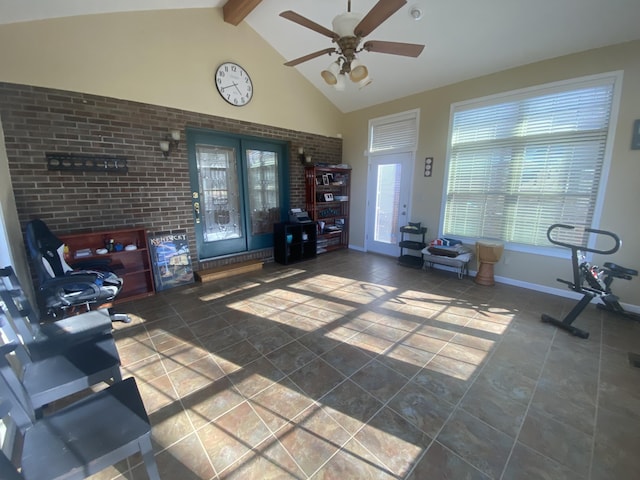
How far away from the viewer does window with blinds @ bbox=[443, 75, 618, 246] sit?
126 inches

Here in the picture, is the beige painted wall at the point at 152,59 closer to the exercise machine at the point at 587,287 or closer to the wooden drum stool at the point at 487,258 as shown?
the wooden drum stool at the point at 487,258

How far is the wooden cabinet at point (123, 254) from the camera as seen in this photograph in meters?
3.07

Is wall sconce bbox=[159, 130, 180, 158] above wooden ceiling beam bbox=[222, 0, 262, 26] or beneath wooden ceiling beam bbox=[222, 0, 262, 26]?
beneath

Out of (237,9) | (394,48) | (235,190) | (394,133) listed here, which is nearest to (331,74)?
(394,48)

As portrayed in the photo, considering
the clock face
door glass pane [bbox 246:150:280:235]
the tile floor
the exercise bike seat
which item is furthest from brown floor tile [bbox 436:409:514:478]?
the clock face

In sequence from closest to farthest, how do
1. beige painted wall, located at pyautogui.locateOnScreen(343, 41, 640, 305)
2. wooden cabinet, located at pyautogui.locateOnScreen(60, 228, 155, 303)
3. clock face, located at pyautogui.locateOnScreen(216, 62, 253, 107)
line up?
beige painted wall, located at pyautogui.locateOnScreen(343, 41, 640, 305) < wooden cabinet, located at pyautogui.locateOnScreen(60, 228, 155, 303) < clock face, located at pyautogui.locateOnScreen(216, 62, 253, 107)

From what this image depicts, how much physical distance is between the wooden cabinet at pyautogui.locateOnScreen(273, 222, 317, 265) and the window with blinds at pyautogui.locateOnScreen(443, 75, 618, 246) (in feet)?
8.23

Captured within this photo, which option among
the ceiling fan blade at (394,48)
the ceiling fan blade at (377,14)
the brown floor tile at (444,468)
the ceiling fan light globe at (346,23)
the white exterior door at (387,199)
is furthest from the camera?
the white exterior door at (387,199)

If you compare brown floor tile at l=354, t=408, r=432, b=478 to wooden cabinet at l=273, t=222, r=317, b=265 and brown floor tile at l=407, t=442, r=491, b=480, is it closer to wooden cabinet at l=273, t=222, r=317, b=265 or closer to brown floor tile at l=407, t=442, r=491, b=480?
brown floor tile at l=407, t=442, r=491, b=480

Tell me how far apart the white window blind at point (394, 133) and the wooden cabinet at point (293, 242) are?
6.92 feet

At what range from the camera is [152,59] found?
3.35m

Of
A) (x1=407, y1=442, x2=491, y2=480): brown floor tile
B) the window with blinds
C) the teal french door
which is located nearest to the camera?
(x1=407, y1=442, x2=491, y2=480): brown floor tile

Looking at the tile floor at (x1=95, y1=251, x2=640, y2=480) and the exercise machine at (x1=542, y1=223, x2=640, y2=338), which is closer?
the tile floor at (x1=95, y1=251, x2=640, y2=480)

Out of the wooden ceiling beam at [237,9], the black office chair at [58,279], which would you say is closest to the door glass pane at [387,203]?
the wooden ceiling beam at [237,9]
